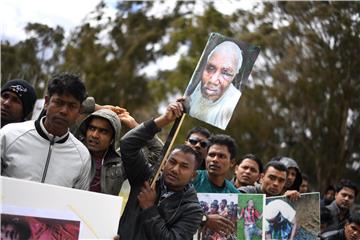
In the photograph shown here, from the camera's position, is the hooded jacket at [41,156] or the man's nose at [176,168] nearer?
the hooded jacket at [41,156]

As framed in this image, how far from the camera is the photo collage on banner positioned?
11.3 feet

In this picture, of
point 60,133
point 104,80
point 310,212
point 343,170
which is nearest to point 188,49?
point 104,80

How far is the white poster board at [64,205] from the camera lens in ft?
6.83

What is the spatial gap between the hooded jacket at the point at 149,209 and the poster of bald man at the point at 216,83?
264mm

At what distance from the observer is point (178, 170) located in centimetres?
294

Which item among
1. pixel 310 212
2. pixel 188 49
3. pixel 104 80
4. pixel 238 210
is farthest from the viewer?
pixel 104 80

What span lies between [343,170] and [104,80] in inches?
383

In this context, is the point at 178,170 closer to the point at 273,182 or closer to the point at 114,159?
the point at 114,159

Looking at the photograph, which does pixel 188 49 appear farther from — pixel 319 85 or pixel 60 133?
pixel 60 133

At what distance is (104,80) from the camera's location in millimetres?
21297

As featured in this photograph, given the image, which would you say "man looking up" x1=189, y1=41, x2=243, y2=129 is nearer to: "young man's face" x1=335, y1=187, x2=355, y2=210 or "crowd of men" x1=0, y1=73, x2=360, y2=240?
"crowd of men" x1=0, y1=73, x2=360, y2=240

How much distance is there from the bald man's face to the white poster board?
2.52 ft

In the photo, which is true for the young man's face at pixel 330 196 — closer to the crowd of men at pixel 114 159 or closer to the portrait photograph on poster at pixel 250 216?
the crowd of men at pixel 114 159

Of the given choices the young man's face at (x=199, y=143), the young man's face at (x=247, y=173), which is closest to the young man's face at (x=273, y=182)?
the young man's face at (x=247, y=173)
